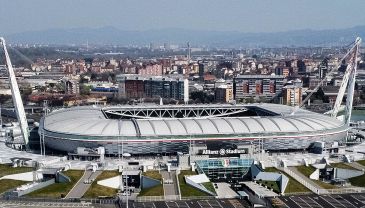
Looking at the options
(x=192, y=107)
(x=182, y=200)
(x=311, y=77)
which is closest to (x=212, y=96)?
(x=311, y=77)

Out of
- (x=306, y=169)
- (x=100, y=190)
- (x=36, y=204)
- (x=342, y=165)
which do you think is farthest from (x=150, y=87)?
(x=36, y=204)

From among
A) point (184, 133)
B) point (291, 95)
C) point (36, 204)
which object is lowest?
point (36, 204)

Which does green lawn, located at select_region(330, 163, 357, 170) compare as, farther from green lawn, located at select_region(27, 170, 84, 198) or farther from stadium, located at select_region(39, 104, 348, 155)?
green lawn, located at select_region(27, 170, 84, 198)

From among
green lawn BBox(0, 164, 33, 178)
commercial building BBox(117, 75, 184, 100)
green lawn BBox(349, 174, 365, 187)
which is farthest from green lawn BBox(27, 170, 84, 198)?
commercial building BBox(117, 75, 184, 100)

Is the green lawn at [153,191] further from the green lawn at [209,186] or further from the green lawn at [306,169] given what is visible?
the green lawn at [306,169]

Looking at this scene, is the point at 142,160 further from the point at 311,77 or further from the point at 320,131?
the point at 311,77

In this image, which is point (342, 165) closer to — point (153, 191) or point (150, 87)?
point (153, 191)
